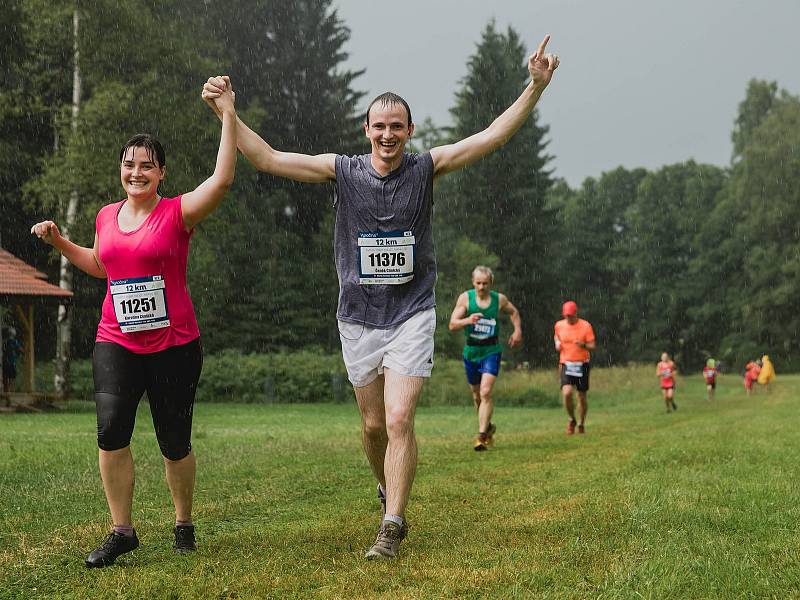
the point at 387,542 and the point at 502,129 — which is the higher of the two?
the point at 502,129

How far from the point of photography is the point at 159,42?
32094mm

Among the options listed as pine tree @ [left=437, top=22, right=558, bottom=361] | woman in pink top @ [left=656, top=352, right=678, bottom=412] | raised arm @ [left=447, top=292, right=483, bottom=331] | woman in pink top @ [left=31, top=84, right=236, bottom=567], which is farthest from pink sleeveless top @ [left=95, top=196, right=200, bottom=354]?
pine tree @ [left=437, top=22, right=558, bottom=361]

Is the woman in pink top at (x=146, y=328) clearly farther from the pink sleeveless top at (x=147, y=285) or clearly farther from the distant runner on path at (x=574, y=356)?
the distant runner on path at (x=574, y=356)

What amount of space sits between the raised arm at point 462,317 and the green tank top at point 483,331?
0.06m

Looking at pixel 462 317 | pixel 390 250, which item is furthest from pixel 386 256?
pixel 462 317

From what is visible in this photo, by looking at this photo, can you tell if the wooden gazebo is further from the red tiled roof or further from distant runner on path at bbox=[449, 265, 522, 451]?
distant runner on path at bbox=[449, 265, 522, 451]

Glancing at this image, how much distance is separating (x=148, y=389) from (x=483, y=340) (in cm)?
785

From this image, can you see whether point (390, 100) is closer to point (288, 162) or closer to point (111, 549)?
point (288, 162)

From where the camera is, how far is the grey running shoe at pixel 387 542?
16.7 feet

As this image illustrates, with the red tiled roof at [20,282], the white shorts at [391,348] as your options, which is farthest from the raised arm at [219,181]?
the red tiled roof at [20,282]

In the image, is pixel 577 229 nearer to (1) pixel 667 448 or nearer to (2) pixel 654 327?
(2) pixel 654 327

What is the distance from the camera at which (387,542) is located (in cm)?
515

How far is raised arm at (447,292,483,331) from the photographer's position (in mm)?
11742

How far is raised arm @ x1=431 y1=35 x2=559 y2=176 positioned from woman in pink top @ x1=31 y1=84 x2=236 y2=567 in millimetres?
1199
